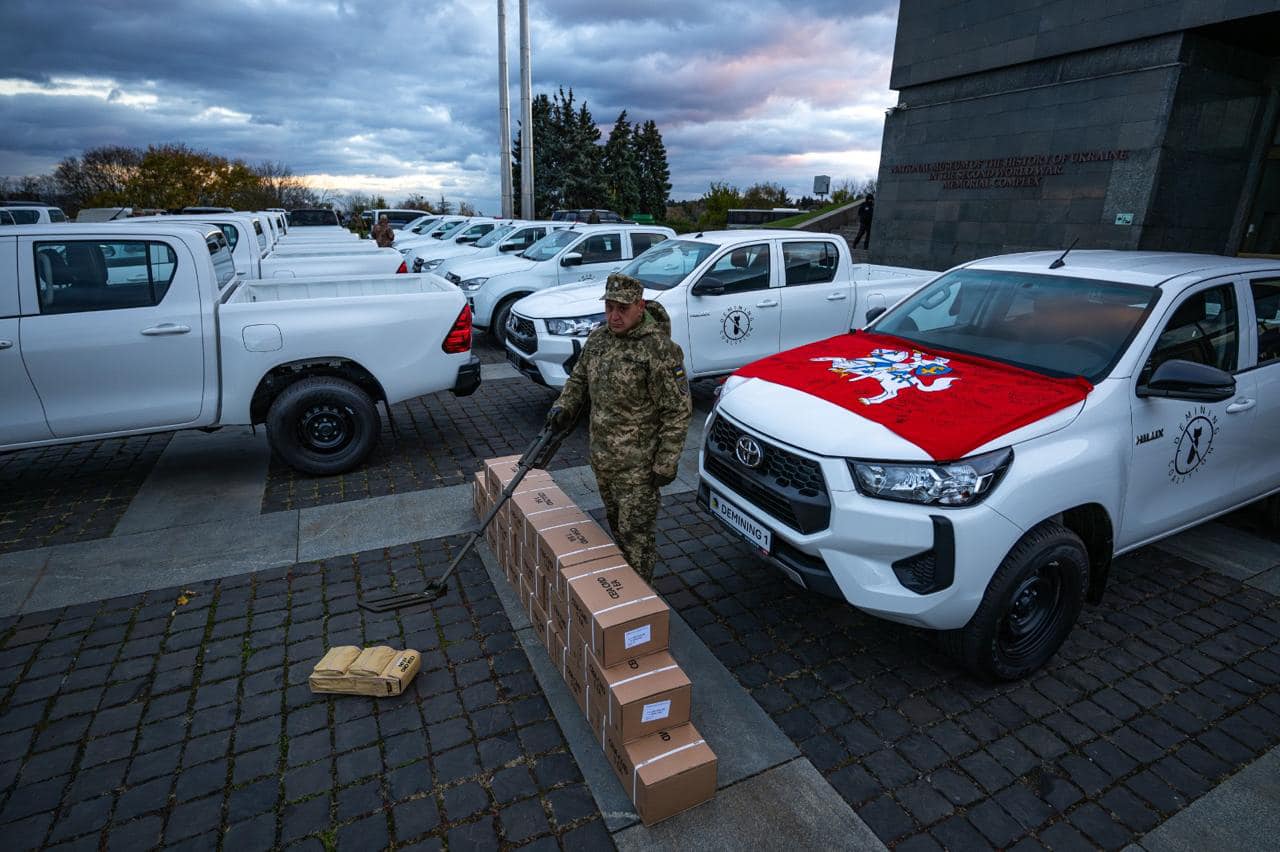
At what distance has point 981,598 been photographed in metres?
2.93

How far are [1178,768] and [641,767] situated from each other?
2327 millimetres

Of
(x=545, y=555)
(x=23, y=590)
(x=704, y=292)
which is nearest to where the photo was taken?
(x=545, y=555)

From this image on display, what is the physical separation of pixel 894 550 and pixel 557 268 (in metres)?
8.25

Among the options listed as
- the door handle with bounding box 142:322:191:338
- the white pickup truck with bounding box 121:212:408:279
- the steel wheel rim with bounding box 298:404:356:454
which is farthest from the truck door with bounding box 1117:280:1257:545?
the white pickup truck with bounding box 121:212:408:279

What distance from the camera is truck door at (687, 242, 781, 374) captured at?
6.99 m

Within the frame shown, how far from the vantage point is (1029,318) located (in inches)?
155

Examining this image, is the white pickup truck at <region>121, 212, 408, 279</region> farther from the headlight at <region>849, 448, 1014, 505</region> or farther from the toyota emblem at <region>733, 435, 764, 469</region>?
the headlight at <region>849, 448, 1014, 505</region>

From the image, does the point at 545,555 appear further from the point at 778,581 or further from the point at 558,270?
the point at 558,270

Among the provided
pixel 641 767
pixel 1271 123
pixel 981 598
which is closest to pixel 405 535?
pixel 641 767

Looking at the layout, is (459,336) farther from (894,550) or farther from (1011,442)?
(1011,442)

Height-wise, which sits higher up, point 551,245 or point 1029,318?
point 551,245

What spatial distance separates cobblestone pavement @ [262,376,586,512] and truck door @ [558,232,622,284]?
2.38 m

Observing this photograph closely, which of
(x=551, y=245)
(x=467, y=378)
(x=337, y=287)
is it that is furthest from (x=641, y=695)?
(x=551, y=245)

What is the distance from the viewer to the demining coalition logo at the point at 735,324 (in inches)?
280
